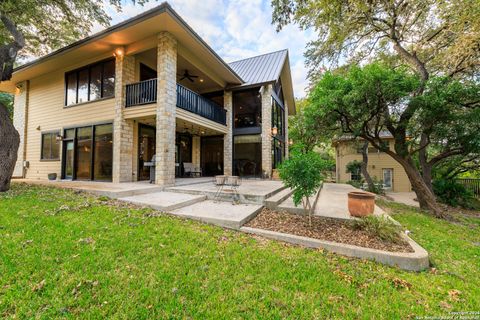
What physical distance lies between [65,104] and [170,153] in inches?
286

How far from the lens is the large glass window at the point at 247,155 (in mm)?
11578

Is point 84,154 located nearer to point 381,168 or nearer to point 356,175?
point 356,175

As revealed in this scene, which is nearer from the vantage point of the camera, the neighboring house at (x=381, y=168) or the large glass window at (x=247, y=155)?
the large glass window at (x=247, y=155)

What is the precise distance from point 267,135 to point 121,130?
734 centimetres

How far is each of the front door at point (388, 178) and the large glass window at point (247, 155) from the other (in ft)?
41.6

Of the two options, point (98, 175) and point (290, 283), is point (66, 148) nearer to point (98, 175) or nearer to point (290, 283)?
point (98, 175)

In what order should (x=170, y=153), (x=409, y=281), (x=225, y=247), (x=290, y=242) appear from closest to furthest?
(x=409, y=281) < (x=225, y=247) < (x=290, y=242) < (x=170, y=153)

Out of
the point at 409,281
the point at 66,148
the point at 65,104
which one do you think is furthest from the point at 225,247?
the point at 65,104

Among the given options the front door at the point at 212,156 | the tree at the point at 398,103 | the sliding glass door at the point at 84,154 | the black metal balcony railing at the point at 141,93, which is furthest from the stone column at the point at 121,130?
the tree at the point at 398,103

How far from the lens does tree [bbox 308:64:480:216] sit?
19.3 feet

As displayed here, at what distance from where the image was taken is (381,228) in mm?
Answer: 3711

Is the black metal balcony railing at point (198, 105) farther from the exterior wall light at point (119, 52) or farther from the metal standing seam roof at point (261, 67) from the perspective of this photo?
the exterior wall light at point (119, 52)

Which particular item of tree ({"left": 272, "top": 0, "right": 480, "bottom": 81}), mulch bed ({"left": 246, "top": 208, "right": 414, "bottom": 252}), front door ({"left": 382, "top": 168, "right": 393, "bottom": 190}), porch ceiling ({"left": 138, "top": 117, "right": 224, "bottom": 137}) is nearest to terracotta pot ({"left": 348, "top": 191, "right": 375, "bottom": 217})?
mulch bed ({"left": 246, "top": 208, "right": 414, "bottom": 252})

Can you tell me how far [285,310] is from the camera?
2066 mm
